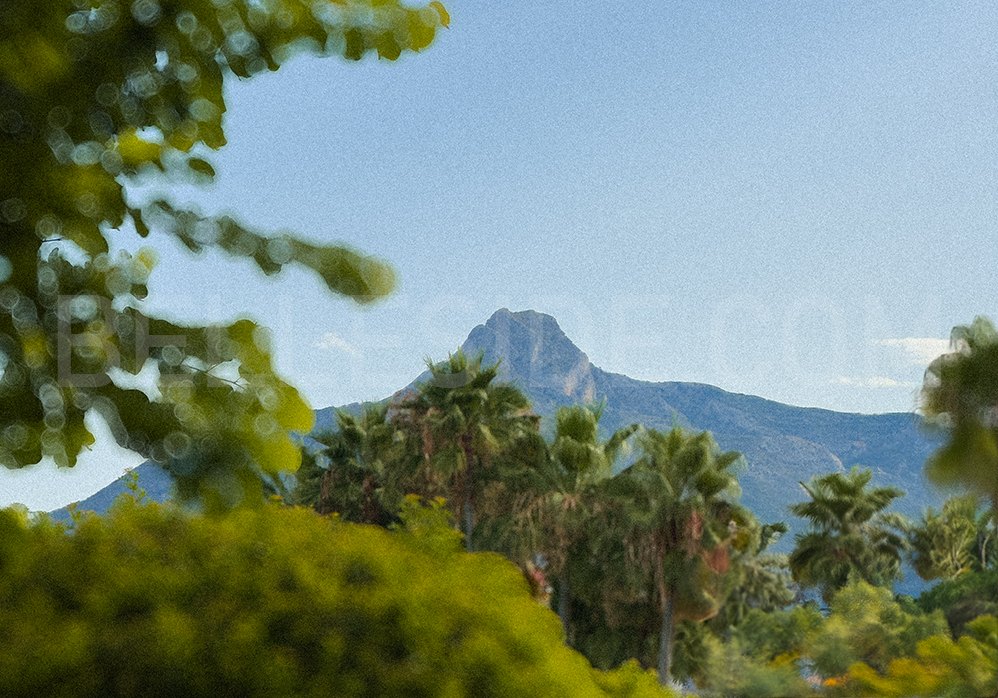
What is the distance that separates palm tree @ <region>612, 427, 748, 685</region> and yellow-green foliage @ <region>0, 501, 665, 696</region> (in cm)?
2220

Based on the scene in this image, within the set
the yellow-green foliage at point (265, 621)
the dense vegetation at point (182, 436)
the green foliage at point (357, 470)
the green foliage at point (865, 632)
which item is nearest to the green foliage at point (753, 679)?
the green foliage at point (865, 632)

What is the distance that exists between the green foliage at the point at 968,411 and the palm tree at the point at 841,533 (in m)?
13.3

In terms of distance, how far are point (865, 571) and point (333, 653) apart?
36.8 m

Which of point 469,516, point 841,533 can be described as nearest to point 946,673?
point 469,516

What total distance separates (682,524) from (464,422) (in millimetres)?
6787

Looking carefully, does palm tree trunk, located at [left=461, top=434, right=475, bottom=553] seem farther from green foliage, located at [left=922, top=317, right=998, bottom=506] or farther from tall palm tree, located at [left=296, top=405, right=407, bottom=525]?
green foliage, located at [left=922, top=317, right=998, bottom=506]

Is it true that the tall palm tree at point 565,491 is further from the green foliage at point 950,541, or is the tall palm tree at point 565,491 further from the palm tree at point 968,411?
the green foliage at point 950,541

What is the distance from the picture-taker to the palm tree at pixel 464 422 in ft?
84.4

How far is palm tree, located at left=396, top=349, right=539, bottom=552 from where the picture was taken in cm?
2572

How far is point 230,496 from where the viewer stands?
2443 mm

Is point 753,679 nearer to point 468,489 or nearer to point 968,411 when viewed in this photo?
point 968,411

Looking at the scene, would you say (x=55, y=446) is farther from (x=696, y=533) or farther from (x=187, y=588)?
(x=696, y=533)

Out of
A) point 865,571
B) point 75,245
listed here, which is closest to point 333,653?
point 75,245

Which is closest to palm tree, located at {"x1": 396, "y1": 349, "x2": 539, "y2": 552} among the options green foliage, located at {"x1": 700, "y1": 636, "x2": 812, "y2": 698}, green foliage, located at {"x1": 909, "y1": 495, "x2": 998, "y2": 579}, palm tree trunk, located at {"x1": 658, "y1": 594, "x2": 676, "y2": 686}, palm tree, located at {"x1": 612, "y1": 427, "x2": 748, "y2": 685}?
palm tree, located at {"x1": 612, "y1": 427, "x2": 748, "y2": 685}
